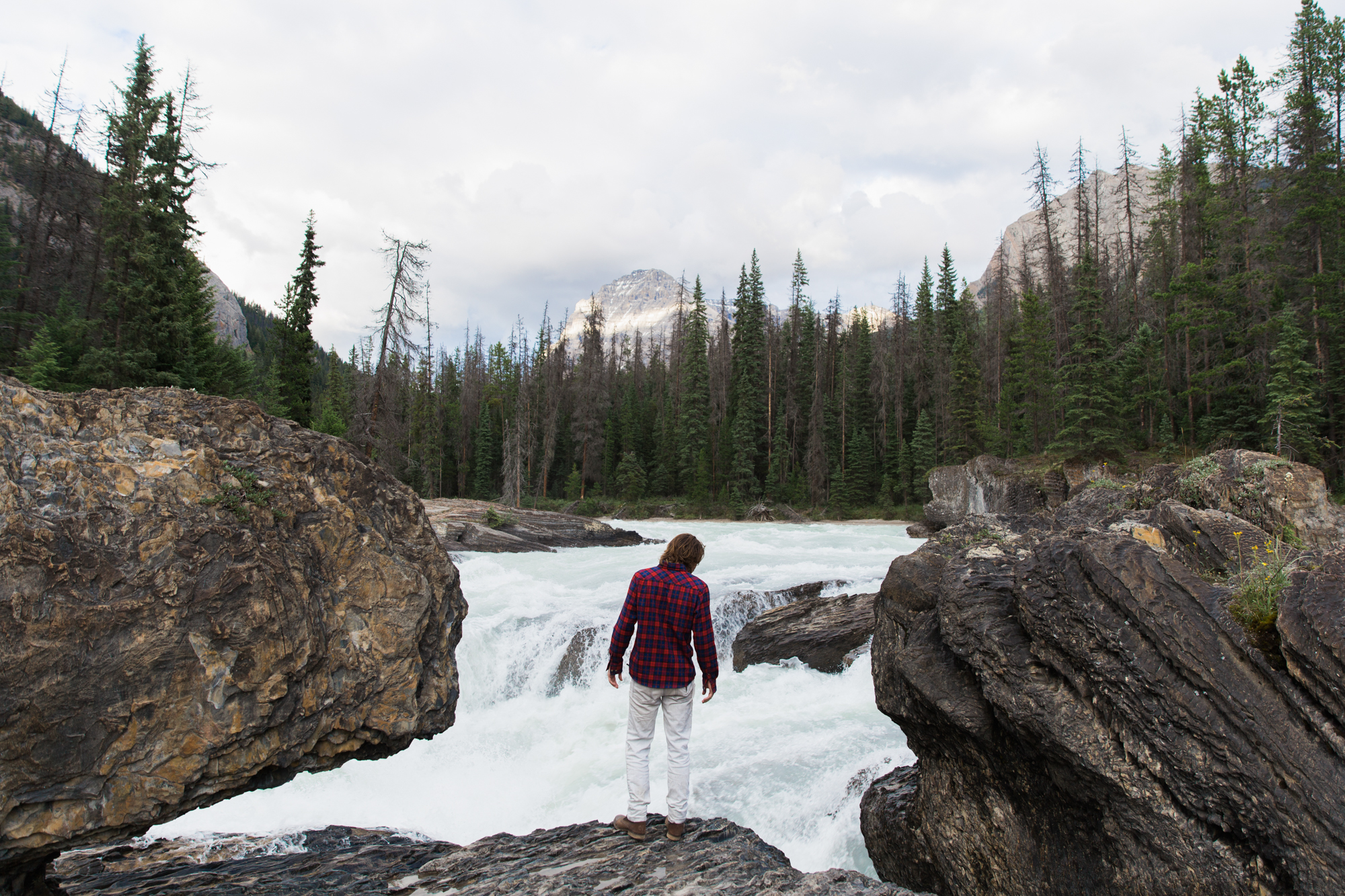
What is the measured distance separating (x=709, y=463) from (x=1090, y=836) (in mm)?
46860

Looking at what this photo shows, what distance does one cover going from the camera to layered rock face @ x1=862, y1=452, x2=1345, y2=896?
10.2ft

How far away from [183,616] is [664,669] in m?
2.86

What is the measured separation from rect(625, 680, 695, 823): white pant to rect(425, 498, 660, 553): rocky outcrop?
58.6 feet

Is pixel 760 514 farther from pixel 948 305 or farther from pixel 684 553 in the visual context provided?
pixel 684 553

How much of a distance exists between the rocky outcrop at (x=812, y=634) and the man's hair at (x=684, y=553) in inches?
259

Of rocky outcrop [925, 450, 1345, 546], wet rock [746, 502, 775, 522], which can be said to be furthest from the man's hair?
wet rock [746, 502, 775, 522]

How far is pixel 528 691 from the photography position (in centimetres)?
1023

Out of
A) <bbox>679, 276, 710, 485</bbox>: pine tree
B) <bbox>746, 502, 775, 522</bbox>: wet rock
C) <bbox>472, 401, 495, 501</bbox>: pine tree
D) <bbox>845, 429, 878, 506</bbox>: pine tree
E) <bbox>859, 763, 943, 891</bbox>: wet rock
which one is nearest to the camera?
<bbox>859, 763, 943, 891</bbox>: wet rock

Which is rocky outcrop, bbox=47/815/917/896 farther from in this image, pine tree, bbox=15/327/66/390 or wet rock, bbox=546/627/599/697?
pine tree, bbox=15/327/66/390

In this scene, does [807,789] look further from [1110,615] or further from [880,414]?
[880,414]

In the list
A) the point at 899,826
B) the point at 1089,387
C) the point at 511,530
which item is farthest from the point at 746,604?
the point at 1089,387

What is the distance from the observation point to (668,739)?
431 cm

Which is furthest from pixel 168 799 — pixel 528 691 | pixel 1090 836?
pixel 528 691

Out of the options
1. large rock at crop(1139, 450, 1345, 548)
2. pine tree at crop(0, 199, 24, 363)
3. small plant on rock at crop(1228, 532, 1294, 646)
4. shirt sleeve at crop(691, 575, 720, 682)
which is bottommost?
shirt sleeve at crop(691, 575, 720, 682)
